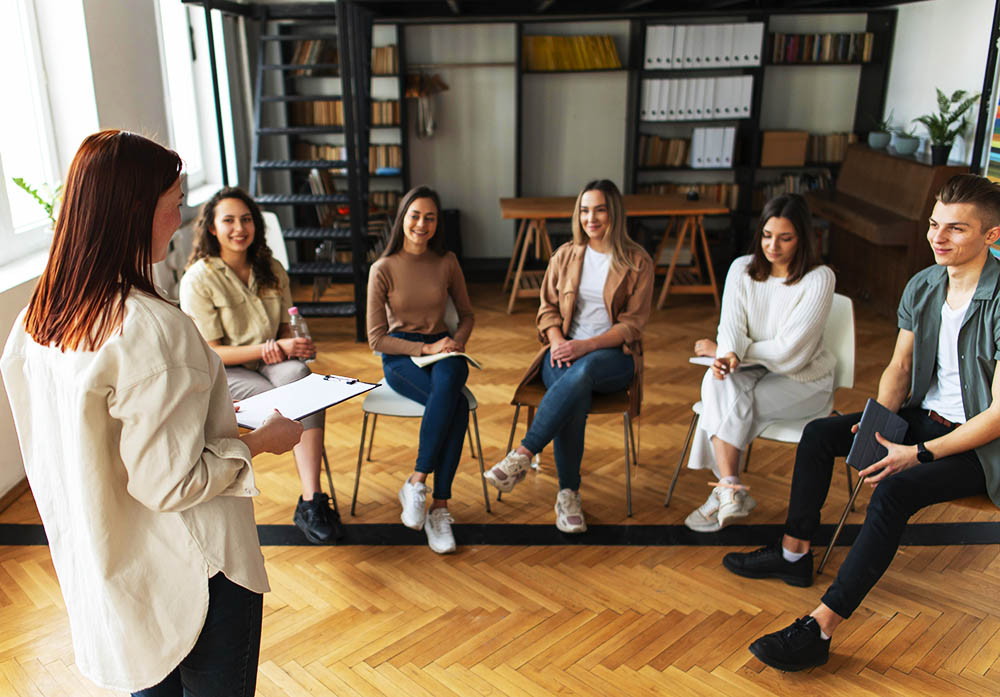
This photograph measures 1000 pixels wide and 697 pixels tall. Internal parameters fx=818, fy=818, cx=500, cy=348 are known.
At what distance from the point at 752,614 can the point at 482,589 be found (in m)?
0.90

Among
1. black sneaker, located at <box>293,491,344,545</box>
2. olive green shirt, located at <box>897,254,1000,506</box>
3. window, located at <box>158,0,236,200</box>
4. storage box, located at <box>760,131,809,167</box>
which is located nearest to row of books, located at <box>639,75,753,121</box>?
storage box, located at <box>760,131,809,167</box>

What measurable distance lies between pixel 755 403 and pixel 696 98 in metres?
4.53

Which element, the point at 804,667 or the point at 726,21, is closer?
the point at 804,667

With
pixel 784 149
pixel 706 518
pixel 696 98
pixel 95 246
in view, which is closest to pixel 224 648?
pixel 95 246

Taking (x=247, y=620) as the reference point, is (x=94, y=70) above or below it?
above


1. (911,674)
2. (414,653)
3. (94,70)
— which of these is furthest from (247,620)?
(94,70)

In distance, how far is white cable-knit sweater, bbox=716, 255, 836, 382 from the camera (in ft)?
10.0

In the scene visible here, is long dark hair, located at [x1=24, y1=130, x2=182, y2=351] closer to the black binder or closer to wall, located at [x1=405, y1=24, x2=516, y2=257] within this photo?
the black binder

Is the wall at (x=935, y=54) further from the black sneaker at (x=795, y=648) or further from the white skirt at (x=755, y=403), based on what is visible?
the black sneaker at (x=795, y=648)

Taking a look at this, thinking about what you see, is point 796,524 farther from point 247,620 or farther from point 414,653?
point 247,620

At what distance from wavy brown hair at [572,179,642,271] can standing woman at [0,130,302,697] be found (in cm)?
214

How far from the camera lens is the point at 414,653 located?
8.16 ft

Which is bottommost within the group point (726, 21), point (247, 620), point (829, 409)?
point (829, 409)

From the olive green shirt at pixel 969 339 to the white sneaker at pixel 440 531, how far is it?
168 cm
